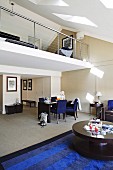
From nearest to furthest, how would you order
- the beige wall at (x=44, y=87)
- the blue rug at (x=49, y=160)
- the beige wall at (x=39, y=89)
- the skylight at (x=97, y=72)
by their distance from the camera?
the blue rug at (x=49, y=160)
the skylight at (x=97, y=72)
the beige wall at (x=44, y=87)
the beige wall at (x=39, y=89)

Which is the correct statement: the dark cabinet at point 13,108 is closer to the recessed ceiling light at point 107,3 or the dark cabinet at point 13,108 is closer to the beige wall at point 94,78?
the beige wall at point 94,78

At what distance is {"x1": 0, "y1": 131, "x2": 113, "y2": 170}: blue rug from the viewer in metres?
2.31

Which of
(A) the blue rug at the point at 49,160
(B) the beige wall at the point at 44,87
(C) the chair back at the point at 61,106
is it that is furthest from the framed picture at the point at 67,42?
(A) the blue rug at the point at 49,160

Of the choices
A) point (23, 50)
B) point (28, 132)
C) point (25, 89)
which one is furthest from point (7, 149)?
point (25, 89)

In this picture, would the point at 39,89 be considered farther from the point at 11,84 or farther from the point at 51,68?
the point at 51,68

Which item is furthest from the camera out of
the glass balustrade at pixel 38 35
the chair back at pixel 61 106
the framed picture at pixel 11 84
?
the framed picture at pixel 11 84

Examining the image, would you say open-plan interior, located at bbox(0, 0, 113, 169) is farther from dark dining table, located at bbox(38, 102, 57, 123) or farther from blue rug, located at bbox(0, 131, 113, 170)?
A: blue rug, located at bbox(0, 131, 113, 170)

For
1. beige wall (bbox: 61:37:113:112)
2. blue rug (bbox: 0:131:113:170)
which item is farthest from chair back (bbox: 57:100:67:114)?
beige wall (bbox: 61:37:113:112)

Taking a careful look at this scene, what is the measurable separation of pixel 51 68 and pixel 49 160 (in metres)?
5.24

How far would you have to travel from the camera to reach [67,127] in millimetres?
4625

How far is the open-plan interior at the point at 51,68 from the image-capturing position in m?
3.79

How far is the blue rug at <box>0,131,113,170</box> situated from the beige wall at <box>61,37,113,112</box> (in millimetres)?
4199

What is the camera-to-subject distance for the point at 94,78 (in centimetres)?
698

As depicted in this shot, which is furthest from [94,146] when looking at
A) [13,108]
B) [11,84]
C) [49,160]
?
[11,84]
